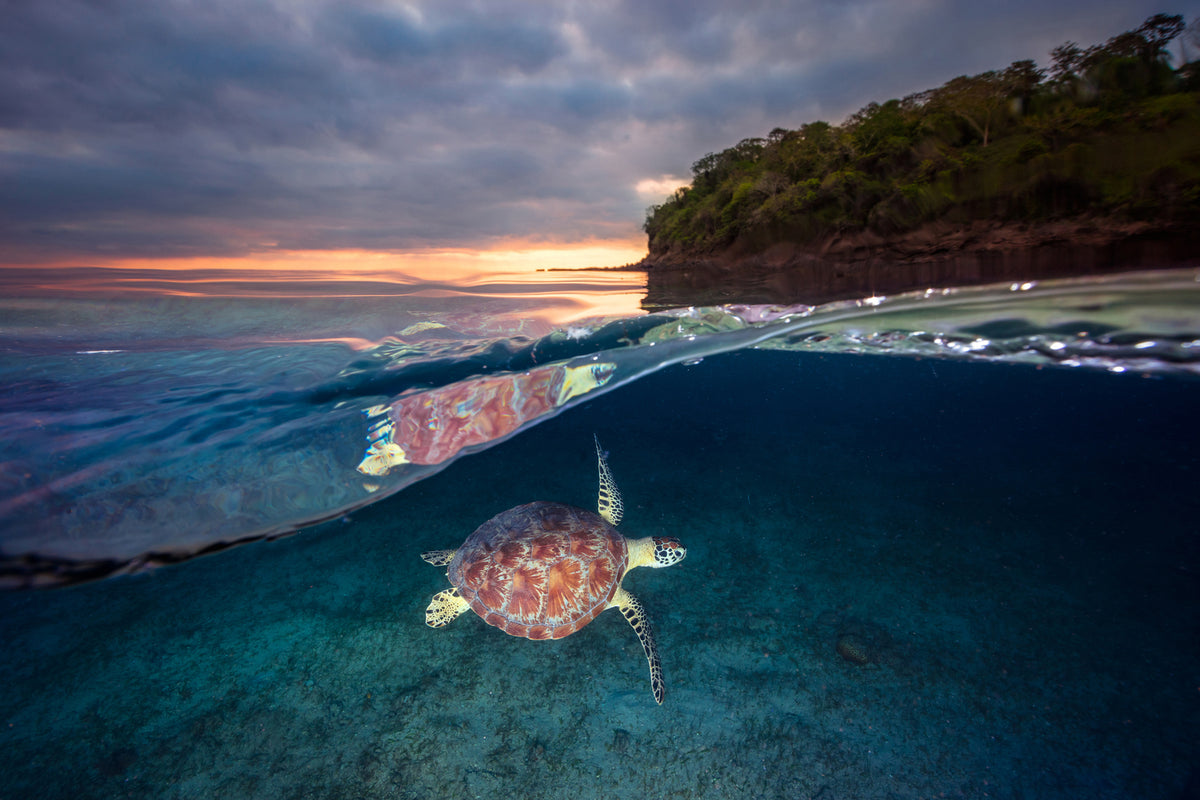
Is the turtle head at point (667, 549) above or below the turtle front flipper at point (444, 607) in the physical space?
above

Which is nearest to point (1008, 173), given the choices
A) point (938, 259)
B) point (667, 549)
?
point (938, 259)

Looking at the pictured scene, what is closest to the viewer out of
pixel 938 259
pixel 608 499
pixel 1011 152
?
pixel 1011 152

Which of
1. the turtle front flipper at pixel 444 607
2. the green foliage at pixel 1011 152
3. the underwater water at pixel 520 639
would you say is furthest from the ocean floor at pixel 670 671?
the green foliage at pixel 1011 152

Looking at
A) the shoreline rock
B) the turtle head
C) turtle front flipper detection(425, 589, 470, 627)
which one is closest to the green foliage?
the shoreline rock

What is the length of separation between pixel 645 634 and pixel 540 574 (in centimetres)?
152

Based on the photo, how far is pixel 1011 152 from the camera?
619cm

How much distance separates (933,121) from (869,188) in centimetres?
127

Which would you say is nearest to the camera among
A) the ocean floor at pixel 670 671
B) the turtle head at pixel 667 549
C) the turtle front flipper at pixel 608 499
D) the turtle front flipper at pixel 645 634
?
the ocean floor at pixel 670 671

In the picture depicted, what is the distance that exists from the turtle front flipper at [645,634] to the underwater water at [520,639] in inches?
12.2

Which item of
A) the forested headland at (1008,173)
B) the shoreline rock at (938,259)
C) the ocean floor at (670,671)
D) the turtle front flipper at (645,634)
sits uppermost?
the forested headland at (1008,173)

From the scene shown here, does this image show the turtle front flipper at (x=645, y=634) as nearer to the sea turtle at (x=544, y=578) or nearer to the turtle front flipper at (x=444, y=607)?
the sea turtle at (x=544, y=578)

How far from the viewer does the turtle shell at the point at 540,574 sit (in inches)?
206

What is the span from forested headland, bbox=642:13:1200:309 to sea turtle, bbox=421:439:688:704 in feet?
21.1

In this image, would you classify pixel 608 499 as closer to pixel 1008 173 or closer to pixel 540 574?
pixel 540 574
